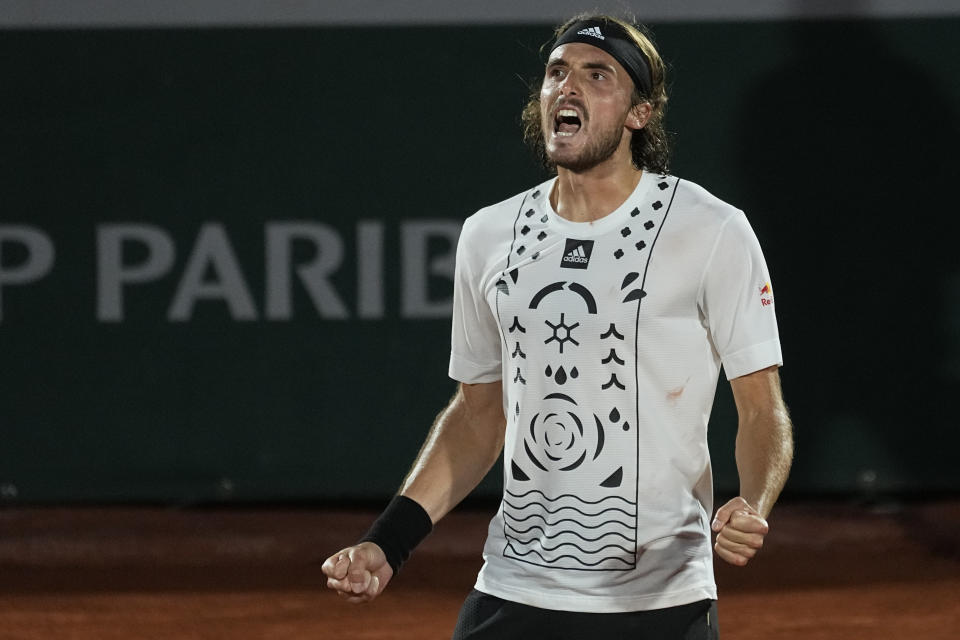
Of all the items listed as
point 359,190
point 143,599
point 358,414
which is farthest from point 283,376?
point 143,599

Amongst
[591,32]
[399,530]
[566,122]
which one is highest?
[591,32]

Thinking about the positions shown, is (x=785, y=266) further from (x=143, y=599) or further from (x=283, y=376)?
(x=143, y=599)

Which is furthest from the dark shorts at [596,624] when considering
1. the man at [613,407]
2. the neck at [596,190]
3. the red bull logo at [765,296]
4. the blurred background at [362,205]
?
the blurred background at [362,205]

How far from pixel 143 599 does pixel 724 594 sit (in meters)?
1.95

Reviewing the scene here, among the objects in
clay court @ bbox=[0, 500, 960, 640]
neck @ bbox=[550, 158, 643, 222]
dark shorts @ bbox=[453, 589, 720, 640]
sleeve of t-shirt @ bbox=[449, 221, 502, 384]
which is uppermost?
neck @ bbox=[550, 158, 643, 222]

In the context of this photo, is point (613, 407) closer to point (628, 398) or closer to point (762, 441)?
point (628, 398)

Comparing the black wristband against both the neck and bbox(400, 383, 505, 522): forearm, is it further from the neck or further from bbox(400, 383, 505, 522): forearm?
the neck

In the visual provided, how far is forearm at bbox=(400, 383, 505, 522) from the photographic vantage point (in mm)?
2686

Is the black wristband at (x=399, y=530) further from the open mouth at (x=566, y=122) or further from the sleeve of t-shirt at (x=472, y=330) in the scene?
the open mouth at (x=566, y=122)

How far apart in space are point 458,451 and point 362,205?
3.68 m

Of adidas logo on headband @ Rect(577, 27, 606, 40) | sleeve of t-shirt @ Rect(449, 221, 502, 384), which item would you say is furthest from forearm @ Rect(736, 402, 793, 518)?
adidas logo on headband @ Rect(577, 27, 606, 40)

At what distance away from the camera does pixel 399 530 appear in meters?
2.58

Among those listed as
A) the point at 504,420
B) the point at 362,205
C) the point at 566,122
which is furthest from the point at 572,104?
the point at 362,205

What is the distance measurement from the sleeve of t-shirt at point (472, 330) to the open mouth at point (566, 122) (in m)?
0.26
